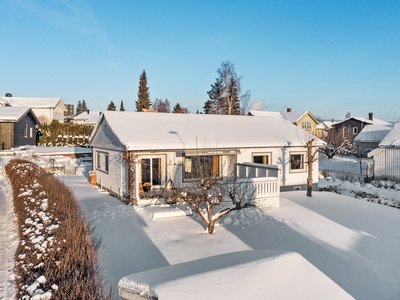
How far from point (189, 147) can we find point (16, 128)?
27.7 m

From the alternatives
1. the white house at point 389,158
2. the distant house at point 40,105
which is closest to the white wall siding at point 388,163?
the white house at point 389,158

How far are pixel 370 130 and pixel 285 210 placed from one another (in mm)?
41120

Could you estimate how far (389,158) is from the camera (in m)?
20.8

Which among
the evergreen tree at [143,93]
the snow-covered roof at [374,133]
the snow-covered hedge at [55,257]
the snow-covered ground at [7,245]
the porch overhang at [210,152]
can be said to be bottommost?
the snow-covered ground at [7,245]

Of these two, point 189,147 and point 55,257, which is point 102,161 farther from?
point 55,257

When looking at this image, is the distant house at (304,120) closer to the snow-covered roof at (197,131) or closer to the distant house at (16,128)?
the snow-covered roof at (197,131)

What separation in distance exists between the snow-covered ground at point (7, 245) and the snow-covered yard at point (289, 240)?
1.96m

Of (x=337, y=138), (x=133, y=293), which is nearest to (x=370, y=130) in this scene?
(x=337, y=138)

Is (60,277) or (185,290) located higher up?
(185,290)

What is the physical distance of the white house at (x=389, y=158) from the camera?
800 inches

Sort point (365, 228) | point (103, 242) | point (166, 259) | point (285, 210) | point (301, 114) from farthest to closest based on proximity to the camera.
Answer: point (301, 114)
point (285, 210)
point (365, 228)
point (103, 242)
point (166, 259)

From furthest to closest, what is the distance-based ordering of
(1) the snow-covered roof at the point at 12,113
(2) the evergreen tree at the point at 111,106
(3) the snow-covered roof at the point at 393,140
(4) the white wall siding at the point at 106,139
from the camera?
(2) the evergreen tree at the point at 111,106 → (1) the snow-covered roof at the point at 12,113 → (3) the snow-covered roof at the point at 393,140 → (4) the white wall siding at the point at 106,139

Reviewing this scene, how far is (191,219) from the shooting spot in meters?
9.94

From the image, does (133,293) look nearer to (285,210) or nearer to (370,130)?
(285,210)
